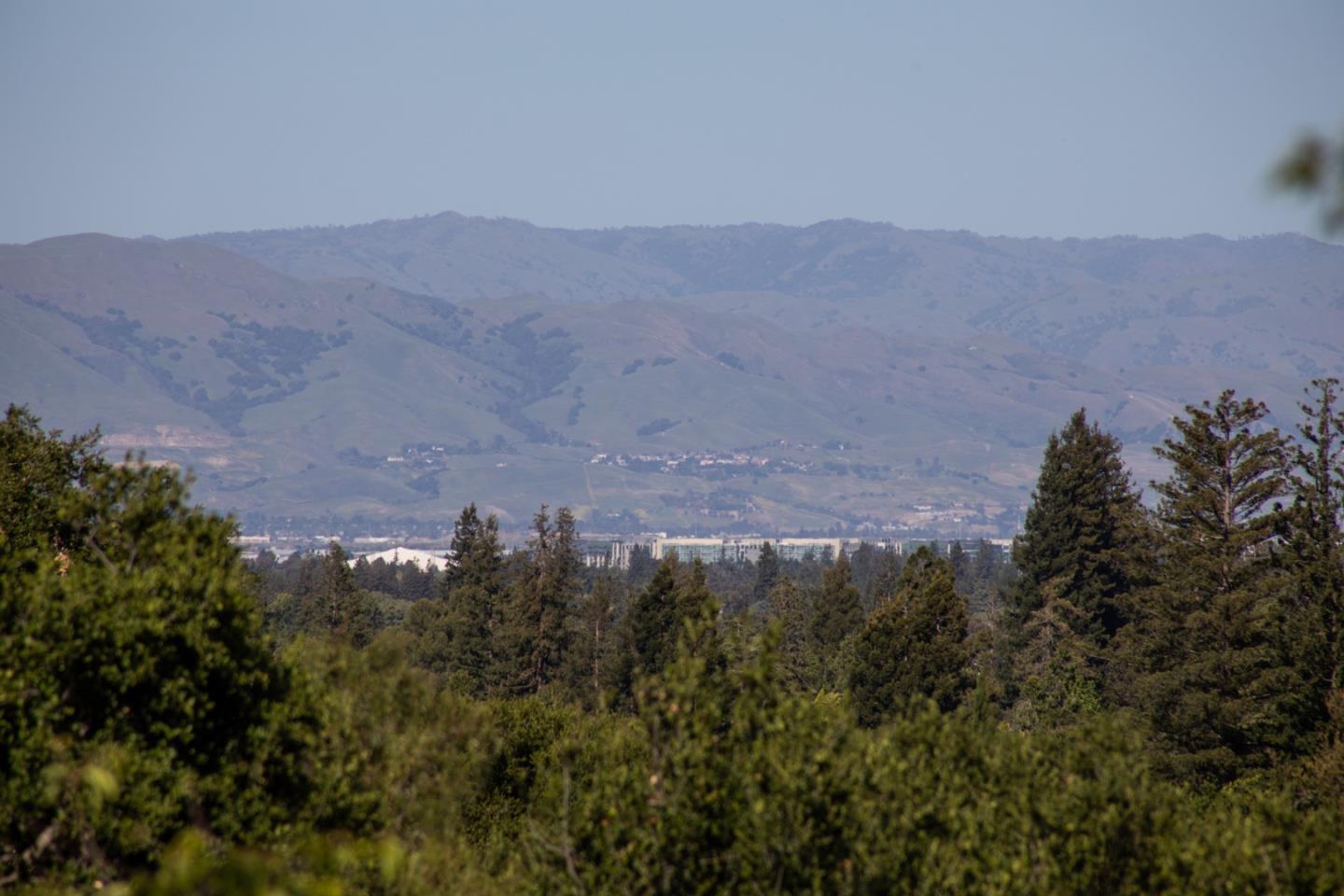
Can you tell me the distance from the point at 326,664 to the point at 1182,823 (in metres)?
16.3

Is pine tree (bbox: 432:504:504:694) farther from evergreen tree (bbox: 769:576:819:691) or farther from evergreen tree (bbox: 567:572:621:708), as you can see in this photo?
evergreen tree (bbox: 769:576:819:691)

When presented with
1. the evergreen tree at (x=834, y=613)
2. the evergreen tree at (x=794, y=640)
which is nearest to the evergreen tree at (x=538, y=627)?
the evergreen tree at (x=794, y=640)

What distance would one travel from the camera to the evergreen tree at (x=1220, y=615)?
59750 mm

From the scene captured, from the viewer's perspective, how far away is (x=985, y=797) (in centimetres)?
→ 2984

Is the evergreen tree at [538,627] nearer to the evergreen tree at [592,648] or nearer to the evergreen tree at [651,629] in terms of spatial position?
the evergreen tree at [592,648]

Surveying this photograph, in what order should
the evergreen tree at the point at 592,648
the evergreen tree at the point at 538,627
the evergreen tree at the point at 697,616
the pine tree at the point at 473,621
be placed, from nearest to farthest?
1. the evergreen tree at the point at 697,616
2. the evergreen tree at the point at 538,627
3. the evergreen tree at the point at 592,648
4. the pine tree at the point at 473,621

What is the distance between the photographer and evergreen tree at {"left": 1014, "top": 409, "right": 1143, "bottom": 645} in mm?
95250

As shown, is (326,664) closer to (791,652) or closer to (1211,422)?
(1211,422)

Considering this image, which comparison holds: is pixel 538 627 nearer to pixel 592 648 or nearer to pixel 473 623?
pixel 592 648

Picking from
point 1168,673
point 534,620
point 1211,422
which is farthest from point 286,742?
point 534,620

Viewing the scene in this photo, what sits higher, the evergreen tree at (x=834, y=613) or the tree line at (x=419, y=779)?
the evergreen tree at (x=834, y=613)

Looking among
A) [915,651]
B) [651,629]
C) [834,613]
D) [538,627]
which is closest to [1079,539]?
[915,651]

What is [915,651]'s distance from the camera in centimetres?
7856

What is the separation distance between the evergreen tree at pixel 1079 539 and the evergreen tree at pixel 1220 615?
21.0m
